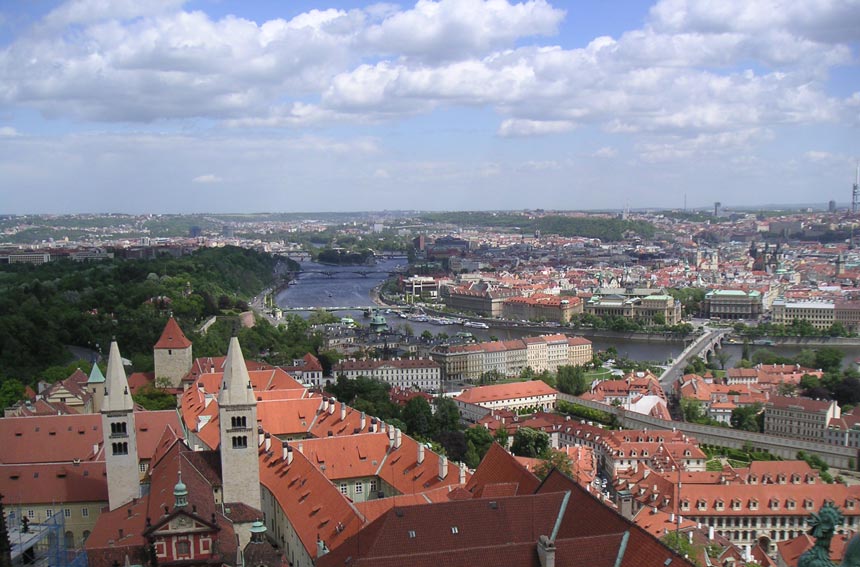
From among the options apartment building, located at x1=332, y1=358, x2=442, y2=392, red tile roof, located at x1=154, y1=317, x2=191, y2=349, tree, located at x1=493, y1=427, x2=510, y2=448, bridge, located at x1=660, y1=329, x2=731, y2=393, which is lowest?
bridge, located at x1=660, y1=329, x2=731, y2=393

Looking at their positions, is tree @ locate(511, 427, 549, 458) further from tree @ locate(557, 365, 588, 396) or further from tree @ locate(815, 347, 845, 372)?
tree @ locate(815, 347, 845, 372)

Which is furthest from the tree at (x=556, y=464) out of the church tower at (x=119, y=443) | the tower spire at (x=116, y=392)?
the tower spire at (x=116, y=392)

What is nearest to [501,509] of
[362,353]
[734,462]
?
[734,462]

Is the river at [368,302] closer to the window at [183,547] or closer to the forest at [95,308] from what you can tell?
the forest at [95,308]

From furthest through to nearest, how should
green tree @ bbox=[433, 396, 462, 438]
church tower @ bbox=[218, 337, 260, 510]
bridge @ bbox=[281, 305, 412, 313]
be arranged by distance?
bridge @ bbox=[281, 305, 412, 313] < green tree @ bbox=[433, 396, 462, 438] < church tower @ bbox=[218, 337, 260, 510]

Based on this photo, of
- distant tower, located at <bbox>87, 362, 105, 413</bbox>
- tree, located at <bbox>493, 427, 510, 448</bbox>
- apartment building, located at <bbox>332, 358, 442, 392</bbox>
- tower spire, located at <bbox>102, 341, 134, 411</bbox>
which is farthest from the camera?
apartment building, located at <bbox>332, 358, 442, 392</bbox>

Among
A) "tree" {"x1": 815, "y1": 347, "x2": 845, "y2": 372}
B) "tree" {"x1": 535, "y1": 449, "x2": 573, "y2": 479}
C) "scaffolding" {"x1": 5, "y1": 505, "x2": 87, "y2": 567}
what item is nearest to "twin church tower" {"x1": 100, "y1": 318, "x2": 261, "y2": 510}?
"scaffolding" {"x1": 5, "y1": 505, "x2": 87, "y2": 567}
